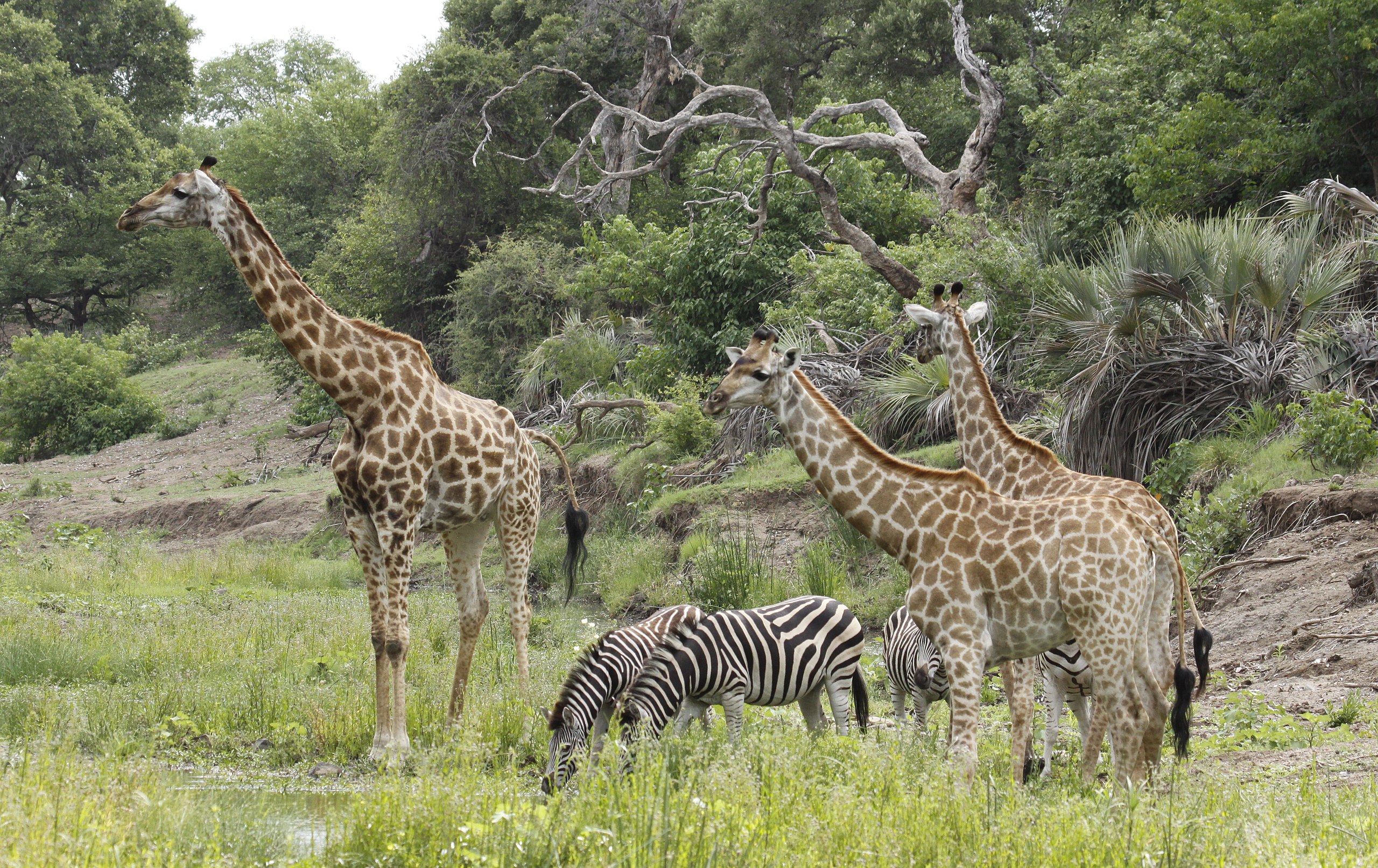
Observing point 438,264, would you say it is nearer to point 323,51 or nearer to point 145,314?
point 145,314

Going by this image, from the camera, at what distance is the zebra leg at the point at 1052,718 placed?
25.2 feet

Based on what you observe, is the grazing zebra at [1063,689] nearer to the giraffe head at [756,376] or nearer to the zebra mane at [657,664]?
the zebra mane at [657,664]

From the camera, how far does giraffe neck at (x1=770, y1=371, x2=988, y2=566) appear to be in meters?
6.58

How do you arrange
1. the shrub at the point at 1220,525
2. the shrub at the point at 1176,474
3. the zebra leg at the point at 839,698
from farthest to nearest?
the shrub at the point at 1176,474 < the shrub at the point at 1220,525 < the zebra leg at the point at 839,698

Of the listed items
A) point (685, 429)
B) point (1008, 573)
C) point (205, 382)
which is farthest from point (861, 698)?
point (205, 382)

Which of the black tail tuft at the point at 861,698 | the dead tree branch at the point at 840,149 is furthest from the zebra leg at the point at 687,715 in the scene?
the dead tree branch at the point at 840,149

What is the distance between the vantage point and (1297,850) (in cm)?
461

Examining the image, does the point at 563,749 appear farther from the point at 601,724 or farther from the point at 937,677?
the point at 937,677

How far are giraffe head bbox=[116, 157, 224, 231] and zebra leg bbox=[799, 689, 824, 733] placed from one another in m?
5.17

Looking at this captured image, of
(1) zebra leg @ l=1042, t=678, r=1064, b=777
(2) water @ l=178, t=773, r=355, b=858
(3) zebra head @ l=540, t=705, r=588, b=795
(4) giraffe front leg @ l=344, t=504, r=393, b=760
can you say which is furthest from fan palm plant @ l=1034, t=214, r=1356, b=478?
(2) water @ l=178, t=773, r=355, b=858

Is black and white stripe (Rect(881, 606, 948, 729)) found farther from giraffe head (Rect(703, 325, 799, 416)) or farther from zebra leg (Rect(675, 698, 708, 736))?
giraffe head (Rect(703, 325, 799, 416))

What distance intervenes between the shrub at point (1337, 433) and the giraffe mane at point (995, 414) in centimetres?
473

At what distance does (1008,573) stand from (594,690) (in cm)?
240

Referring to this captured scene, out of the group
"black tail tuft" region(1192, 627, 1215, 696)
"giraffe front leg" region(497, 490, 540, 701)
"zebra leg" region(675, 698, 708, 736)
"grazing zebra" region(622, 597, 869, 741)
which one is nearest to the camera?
"black tail tuft" region(1192, 627, 1215, 696)
